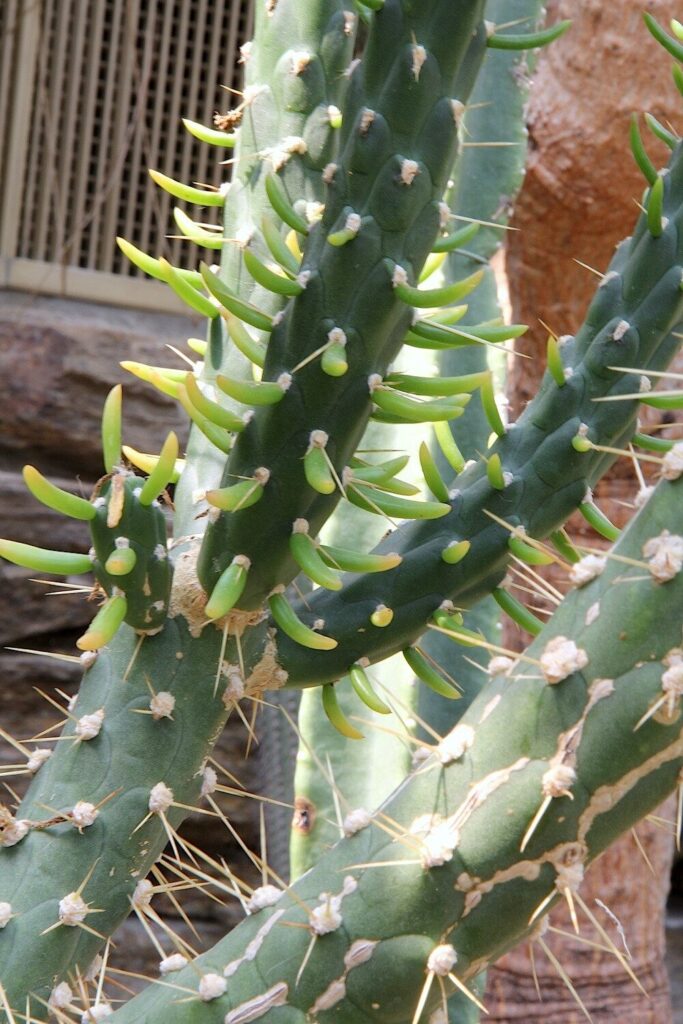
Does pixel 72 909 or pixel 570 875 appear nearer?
pixel 570 875

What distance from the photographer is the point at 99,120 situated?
2.87 meters

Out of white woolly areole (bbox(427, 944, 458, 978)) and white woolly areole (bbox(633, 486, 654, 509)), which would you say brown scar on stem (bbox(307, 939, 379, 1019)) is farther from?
white woolly areole (bbox(633, 486, 654, 509))

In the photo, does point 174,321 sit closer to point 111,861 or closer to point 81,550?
point 81,550

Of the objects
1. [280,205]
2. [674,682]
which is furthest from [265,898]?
[280,205]

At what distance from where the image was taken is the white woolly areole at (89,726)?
714mm

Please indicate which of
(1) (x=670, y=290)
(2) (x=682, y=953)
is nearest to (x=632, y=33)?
(1) (x=670, y=290)

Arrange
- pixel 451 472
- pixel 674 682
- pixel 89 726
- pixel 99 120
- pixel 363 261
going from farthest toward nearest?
pixel 99 120, pixel 451 472, pixel 89 726, pixel 363 261, pixel 674 682

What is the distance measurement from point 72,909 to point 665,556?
401mm

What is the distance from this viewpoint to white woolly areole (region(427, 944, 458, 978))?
0.56 m

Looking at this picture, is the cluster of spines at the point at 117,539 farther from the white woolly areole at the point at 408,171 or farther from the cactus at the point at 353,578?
the white woolly areole at the point at 408,171

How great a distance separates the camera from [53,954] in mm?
703

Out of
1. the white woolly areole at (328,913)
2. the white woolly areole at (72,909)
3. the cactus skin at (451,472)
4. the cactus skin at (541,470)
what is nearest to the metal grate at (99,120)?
the cactus skin at (451,472)

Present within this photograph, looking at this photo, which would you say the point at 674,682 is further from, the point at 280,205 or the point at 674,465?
the point at 280,205

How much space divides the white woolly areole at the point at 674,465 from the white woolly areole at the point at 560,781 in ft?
0.45
